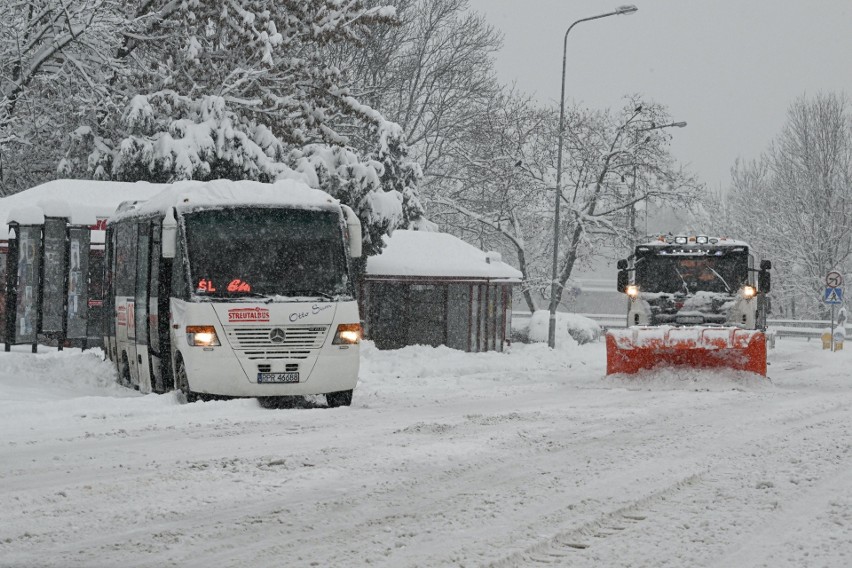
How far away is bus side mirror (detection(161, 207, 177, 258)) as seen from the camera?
604 inches

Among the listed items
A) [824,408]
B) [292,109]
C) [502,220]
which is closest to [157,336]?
[824,408]

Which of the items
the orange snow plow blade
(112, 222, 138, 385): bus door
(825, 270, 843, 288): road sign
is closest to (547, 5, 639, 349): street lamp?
(825, 270, 843, 288): road sign

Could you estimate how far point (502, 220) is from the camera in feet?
161

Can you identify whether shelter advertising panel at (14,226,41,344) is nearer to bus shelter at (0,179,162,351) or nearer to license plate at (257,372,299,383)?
bus shelter at (0,179,162,351)

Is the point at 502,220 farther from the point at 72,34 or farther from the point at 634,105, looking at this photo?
the point at 72,34

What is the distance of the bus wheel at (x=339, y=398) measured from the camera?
1548 centimetres

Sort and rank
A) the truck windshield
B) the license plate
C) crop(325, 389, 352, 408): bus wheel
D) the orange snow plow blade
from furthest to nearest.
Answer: the truck windshield < the orange snow plow blade < crop(325, 389, 352, 408): bus wheel < the license plate

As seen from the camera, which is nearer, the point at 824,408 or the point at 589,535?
the point at 589,535

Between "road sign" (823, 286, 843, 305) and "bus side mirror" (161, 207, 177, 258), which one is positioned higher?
"bus side mirror" (161, 207, 177, 258)

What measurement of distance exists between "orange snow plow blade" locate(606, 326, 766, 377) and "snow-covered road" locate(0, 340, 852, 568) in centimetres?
289

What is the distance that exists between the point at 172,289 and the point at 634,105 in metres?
34.4

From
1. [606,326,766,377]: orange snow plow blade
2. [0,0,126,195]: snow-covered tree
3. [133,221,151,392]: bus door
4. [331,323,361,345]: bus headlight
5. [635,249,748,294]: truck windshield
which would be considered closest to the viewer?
[331,323,361,345]: bus headlight

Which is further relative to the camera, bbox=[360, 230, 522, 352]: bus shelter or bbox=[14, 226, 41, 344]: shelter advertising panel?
bbox=[360, 230, 522, 352]: bus shelter

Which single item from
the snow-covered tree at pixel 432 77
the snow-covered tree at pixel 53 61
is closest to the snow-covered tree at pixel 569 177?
the snow-covered tree at pixel 432 77
